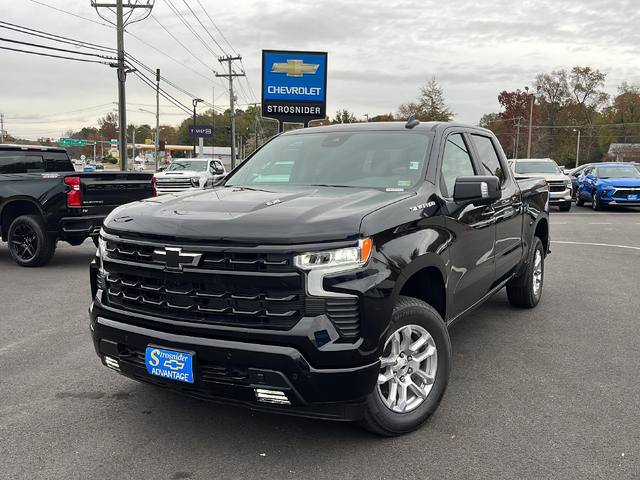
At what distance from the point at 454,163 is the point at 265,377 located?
240 centimetres

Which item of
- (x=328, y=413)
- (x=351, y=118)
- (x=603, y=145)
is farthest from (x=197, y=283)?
(x=603, y=145)

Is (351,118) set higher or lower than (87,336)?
higher

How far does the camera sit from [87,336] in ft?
18.1

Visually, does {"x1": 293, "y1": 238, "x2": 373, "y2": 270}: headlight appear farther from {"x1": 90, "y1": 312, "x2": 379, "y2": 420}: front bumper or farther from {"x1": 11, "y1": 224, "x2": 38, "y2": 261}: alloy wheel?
{"x1": 11, "y1": 224, "x2": 38, "y2": 261}: alloy wheel

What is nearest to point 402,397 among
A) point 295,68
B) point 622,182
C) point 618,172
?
point 295,68

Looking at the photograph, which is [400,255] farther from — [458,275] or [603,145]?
[603,145]

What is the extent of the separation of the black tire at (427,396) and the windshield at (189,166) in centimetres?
1952

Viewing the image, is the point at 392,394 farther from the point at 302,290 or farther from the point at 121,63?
the point at 121,63

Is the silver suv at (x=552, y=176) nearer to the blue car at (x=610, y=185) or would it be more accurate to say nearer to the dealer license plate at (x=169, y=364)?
the blue car at (x=610, y=185)

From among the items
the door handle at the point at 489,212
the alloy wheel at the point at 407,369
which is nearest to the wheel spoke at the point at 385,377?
the alloy wheel at the point at 407,369

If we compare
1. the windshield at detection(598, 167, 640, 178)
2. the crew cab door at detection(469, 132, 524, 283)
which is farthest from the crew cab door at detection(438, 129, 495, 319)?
the windshield at detection(598, 167, 640, 178)

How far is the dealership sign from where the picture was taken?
1859 cm

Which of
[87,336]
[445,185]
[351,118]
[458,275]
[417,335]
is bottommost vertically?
[87,336]

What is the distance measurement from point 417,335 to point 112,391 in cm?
217
